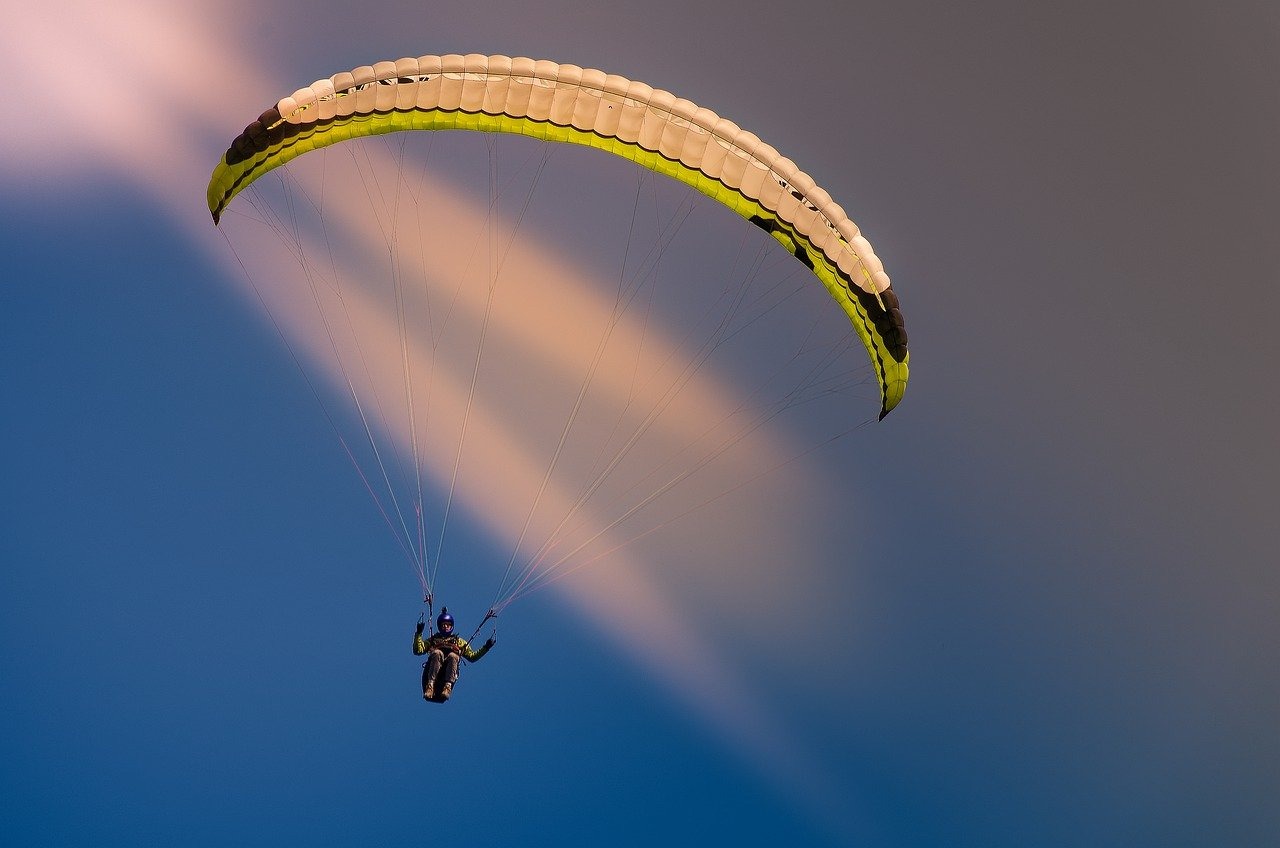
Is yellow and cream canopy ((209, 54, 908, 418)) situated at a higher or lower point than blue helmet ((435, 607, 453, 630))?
higher

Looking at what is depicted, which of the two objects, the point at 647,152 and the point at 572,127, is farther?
the point at 647,152

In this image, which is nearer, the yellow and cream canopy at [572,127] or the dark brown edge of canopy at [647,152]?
the yellow and cream canopy at [572,127]

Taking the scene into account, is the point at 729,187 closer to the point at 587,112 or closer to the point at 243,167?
the point at 587,112

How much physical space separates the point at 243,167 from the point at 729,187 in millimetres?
5851

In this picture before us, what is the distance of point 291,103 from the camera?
546 inches

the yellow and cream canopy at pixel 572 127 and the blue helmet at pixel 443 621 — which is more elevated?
the yellow and cream canopy at pixel 572 127

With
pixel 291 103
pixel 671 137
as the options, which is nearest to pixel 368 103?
pixel 291 103

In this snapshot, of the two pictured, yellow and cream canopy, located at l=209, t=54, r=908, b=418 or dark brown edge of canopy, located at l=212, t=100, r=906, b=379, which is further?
dark brown edge of canopy, located at l=212, t=100, r=906, b=379

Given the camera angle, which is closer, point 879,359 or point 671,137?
point 671,137

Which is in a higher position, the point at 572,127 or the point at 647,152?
the point at 647,152

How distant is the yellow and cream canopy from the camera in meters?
13.7

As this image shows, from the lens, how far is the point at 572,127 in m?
13.9

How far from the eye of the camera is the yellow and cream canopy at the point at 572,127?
13.7 m

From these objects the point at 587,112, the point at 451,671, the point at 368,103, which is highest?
the point at 587,112
